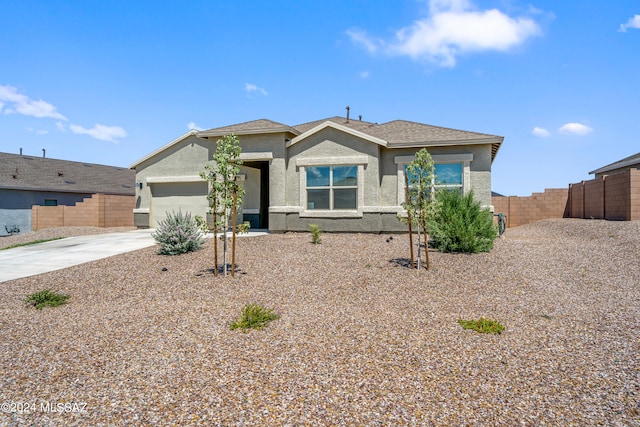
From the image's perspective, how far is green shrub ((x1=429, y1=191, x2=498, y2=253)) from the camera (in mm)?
10930

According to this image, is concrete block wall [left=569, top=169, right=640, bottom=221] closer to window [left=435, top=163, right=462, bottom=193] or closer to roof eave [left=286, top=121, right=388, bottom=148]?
window [left=435, top=163, right=462, bottom=193]

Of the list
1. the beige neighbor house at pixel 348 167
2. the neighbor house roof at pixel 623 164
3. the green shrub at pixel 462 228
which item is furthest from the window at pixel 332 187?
the neighbor house roof at pixel 623 164

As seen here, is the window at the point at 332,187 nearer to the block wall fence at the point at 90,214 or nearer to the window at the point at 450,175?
the window at the point at 450,175

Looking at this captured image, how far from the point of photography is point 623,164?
2369cm

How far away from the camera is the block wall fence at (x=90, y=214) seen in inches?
920

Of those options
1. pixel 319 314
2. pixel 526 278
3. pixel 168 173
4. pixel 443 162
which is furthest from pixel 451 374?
pixel 168 173

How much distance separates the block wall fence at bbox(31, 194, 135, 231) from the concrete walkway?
7.55m

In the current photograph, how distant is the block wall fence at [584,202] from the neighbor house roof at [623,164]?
5305mm

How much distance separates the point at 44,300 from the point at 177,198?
496 inches

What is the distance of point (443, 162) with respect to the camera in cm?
1514

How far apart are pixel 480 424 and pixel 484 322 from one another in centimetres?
269

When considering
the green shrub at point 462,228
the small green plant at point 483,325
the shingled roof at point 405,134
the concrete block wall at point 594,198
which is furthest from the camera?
the concrete block wall at point 594,198

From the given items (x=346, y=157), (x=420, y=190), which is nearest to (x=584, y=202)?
(x=346, y=157)

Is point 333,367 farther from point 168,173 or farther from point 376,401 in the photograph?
point 168,173
